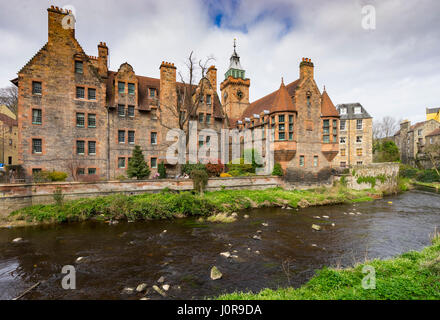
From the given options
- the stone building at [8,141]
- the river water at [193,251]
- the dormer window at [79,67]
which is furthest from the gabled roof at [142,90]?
the stone building at [8,141]

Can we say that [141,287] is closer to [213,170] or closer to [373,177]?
[213,170]

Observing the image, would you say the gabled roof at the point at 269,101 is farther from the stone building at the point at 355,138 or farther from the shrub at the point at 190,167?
the stone building at the point at 355,138

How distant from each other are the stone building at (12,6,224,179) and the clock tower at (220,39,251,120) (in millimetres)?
13043

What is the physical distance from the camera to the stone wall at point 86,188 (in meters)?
14.7

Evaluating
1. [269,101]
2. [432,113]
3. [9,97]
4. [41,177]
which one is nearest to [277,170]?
[269,101]

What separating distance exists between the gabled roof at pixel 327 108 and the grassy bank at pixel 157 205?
36.1ft

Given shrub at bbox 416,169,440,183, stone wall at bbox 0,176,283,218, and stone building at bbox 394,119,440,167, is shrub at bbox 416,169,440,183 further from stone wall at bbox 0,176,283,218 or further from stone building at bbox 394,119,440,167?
stone wall at bbox 0,176,283,218

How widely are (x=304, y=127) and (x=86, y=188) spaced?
23.7 meters

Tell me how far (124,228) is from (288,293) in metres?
11.5

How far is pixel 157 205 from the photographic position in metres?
16.3
